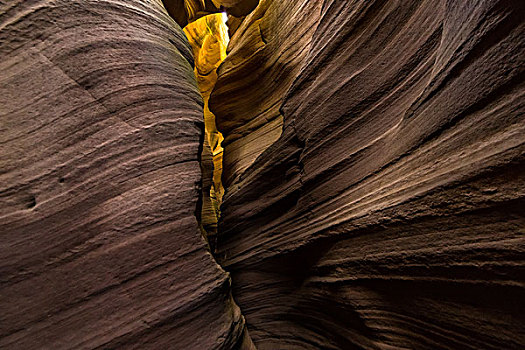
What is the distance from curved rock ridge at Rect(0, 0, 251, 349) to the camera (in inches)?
78.4

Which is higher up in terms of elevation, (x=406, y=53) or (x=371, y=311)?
(x=406, y=53)

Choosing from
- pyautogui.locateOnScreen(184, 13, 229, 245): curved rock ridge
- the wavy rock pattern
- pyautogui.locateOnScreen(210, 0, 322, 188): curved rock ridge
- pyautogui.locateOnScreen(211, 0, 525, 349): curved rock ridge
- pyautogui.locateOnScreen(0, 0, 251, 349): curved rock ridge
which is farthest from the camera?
pyautogui.locateOnScreen(184, 13, 229, 245): curved rock ridge

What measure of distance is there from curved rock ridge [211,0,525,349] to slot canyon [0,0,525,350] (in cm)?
1

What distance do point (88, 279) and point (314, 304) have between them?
2427mm

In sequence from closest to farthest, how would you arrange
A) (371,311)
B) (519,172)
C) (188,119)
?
(519,172) < (371,311) < (188,119)

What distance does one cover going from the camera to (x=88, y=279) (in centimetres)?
208

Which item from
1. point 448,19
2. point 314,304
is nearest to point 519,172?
point 448,19

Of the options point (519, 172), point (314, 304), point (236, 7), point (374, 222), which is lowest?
point (314, 304)

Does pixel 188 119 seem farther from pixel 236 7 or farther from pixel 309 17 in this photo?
pixel 236 7

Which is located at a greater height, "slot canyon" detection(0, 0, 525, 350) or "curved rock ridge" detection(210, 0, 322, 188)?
"curved rock ridge" detection(210, 0, 322, 188)

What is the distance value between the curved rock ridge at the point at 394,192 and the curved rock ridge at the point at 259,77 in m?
0.51

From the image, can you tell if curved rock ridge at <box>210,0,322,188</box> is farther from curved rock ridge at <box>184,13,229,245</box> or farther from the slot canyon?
curved rock ridge at <box>184,13,229,245</box>

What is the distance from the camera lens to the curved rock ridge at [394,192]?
61.4 inches

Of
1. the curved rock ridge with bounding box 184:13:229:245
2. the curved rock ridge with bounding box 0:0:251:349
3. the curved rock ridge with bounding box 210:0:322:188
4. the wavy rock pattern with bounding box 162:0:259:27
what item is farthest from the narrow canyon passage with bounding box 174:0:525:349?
the curved rock ridge with bounding box 184:13:229:245
